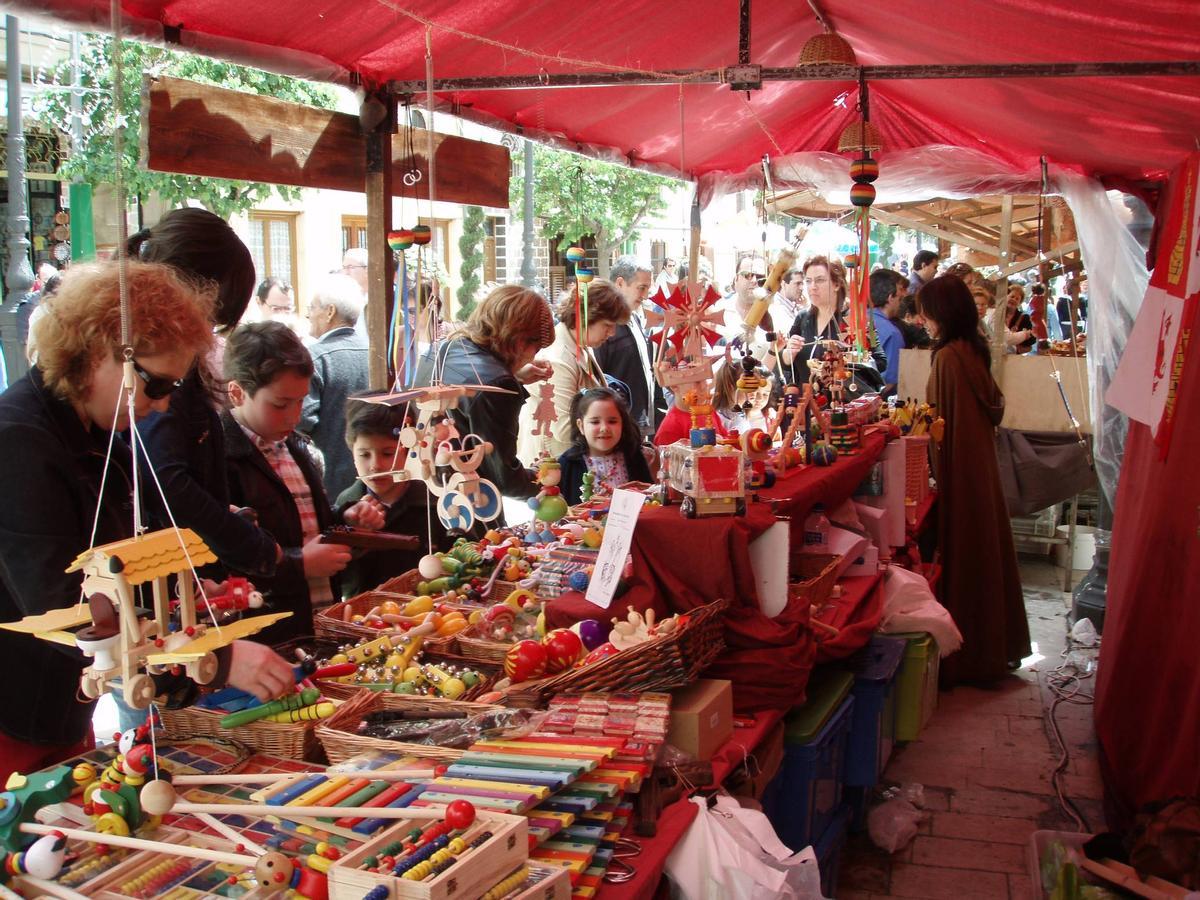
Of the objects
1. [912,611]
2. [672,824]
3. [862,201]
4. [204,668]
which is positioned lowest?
[912,611]

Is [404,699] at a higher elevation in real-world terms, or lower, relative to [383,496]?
lower

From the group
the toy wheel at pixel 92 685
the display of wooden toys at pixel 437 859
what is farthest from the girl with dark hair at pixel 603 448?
the toy wheel at pixel 92 685

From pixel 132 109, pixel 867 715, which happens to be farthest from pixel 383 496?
pixel 132 109

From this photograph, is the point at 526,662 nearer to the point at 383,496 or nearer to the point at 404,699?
the point at 404,699

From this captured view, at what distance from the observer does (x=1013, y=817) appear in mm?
4008

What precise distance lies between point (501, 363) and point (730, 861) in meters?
2.26

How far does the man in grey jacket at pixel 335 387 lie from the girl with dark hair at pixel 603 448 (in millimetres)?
915

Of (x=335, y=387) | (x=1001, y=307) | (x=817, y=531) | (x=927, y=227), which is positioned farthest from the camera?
(x=927, y=227)

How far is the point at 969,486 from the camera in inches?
206

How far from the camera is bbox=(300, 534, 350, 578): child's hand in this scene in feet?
8.55

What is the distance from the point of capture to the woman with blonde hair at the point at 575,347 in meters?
4.93

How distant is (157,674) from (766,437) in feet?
6.82

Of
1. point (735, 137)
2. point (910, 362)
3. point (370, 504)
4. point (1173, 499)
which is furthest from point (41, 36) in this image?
point (1173, 499)

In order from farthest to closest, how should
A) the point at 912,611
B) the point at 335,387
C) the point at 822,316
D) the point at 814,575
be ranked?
the point at 822,316 < the point at 335,387 < the point at 912,611 < the point at 814,575
